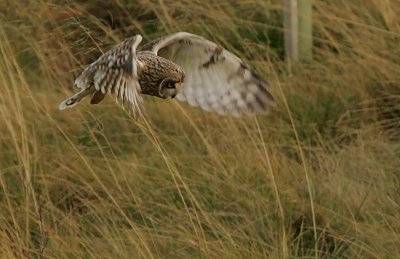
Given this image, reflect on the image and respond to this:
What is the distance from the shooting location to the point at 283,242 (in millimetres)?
4375

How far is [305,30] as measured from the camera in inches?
261

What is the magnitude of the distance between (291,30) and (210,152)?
155 cm

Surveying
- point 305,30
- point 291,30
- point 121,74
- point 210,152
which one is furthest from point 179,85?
point 305,30

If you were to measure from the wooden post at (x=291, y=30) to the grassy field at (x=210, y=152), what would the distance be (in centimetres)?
8

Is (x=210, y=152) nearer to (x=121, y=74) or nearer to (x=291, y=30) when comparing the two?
(x=121, y=74)

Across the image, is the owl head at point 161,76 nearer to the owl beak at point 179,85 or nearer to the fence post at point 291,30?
the owl beak at point 179,85

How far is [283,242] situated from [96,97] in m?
0.74

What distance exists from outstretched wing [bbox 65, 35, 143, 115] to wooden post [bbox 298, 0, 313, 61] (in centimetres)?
250

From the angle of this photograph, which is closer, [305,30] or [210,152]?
[210,152]

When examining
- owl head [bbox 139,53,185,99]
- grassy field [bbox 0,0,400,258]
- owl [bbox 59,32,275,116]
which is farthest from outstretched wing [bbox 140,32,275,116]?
owl head [bbox 139,53,185,99]

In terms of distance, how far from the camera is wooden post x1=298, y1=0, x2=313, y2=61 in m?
6.55

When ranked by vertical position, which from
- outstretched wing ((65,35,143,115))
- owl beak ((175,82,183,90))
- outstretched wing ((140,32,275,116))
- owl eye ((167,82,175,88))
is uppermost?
outstretched wing ((65,35,143,115))

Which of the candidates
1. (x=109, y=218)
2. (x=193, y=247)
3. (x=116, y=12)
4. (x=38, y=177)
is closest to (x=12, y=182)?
(x=38, y=177)

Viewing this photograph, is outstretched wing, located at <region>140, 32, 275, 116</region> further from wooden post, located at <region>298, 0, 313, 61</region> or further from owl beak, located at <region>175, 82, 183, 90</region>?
wooden post, located at <region>298, 0, 313, 61</region>
